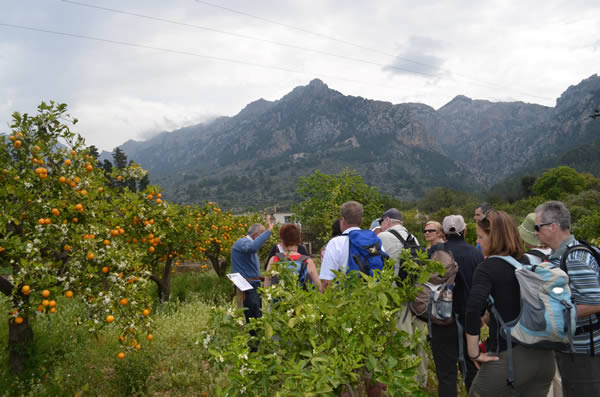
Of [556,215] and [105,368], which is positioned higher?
[556,215]

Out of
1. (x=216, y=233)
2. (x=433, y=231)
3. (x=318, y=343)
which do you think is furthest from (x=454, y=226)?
Result: (x=216, y=233)

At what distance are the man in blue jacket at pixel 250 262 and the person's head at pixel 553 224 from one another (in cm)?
344

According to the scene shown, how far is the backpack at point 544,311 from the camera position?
2318 millimetres

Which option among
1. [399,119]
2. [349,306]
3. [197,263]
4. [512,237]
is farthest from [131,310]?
[399,119]

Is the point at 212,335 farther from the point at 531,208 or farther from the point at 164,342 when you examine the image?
the point at 531,208

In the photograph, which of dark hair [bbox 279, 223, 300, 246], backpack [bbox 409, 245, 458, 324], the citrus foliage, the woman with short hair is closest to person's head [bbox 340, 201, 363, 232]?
dark hair [bbox 279, 223, 300, 246]

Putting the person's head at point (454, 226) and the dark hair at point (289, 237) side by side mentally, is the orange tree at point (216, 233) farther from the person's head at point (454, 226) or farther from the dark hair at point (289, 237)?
the person's head at point (454, 226)

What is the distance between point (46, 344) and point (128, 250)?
207 centimetres

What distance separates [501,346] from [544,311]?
1.32 feet

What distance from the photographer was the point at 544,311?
7.66 ft

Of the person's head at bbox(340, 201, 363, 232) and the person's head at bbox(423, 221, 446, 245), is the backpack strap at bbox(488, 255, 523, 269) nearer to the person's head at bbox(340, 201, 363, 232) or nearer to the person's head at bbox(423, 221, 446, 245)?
the person's head at bbox(340, 201, 363, 232)

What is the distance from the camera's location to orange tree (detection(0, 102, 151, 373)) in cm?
335

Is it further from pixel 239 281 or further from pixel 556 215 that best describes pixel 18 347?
pixel 556 215

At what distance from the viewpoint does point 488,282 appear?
8.33ft
